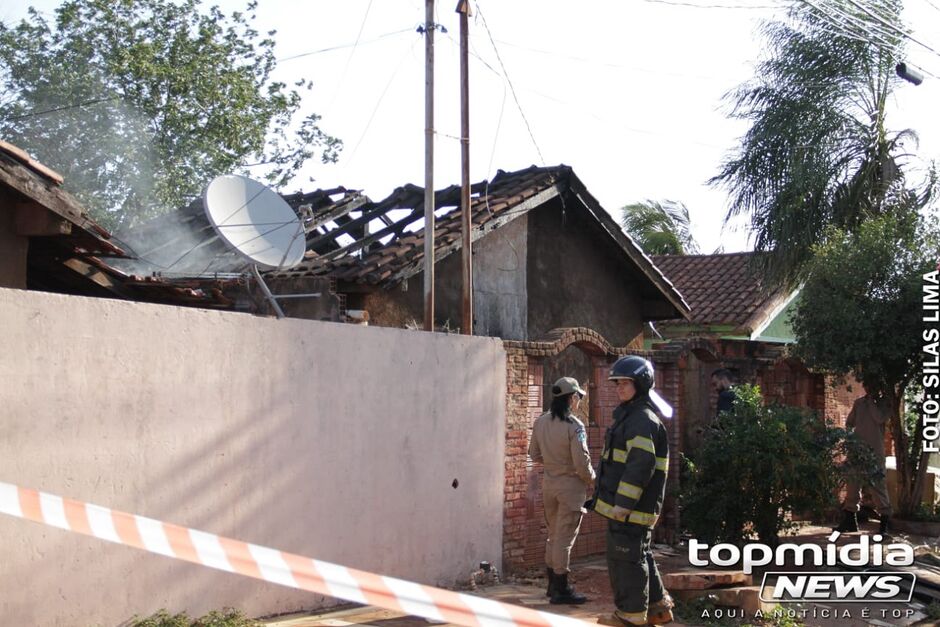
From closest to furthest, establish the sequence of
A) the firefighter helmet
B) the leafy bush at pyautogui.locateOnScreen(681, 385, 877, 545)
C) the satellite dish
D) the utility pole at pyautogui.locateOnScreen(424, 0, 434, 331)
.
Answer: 1. the firefighter helmet
2. the satellite dish
3. the leafy bush at pyautogui.locateOnScreen(681, 385, 877, 545)
4. the utility pole at pyautogui.locateOnScreen(424, 0, 434, 331)

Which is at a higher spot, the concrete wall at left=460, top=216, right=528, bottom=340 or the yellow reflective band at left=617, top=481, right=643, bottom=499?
the concrete wall at left=460, top=216, right=528, bottom=340

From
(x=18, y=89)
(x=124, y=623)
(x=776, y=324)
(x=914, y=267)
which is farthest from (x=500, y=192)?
(x=18, y=89)

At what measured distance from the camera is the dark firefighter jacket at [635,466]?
6652 millimetres

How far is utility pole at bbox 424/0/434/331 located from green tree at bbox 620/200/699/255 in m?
20.0

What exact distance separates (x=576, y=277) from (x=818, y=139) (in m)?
5.06

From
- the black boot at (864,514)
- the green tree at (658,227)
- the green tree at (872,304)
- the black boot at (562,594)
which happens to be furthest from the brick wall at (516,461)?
the green tree at (658,227)

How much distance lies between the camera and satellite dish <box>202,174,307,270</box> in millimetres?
9875

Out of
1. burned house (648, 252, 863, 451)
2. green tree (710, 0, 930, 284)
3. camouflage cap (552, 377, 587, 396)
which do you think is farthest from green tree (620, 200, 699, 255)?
camouflage cap (552, 377, 587, 396)

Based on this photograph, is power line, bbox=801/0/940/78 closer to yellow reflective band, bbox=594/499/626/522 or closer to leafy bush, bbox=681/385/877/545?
leafy bush, bbox=681/385/877/545

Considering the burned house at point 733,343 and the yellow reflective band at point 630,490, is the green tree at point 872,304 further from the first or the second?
the yellow reflective band at point 630,490

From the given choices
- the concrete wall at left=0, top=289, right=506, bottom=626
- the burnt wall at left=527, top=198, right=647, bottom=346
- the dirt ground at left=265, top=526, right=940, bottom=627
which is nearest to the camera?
the concrete wall at left=0, top=289, right=506, bottom=626

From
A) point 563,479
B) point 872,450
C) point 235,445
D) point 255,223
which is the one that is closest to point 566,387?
point 563,479

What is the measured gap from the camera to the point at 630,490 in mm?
6637

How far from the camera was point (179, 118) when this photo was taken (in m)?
22.4
